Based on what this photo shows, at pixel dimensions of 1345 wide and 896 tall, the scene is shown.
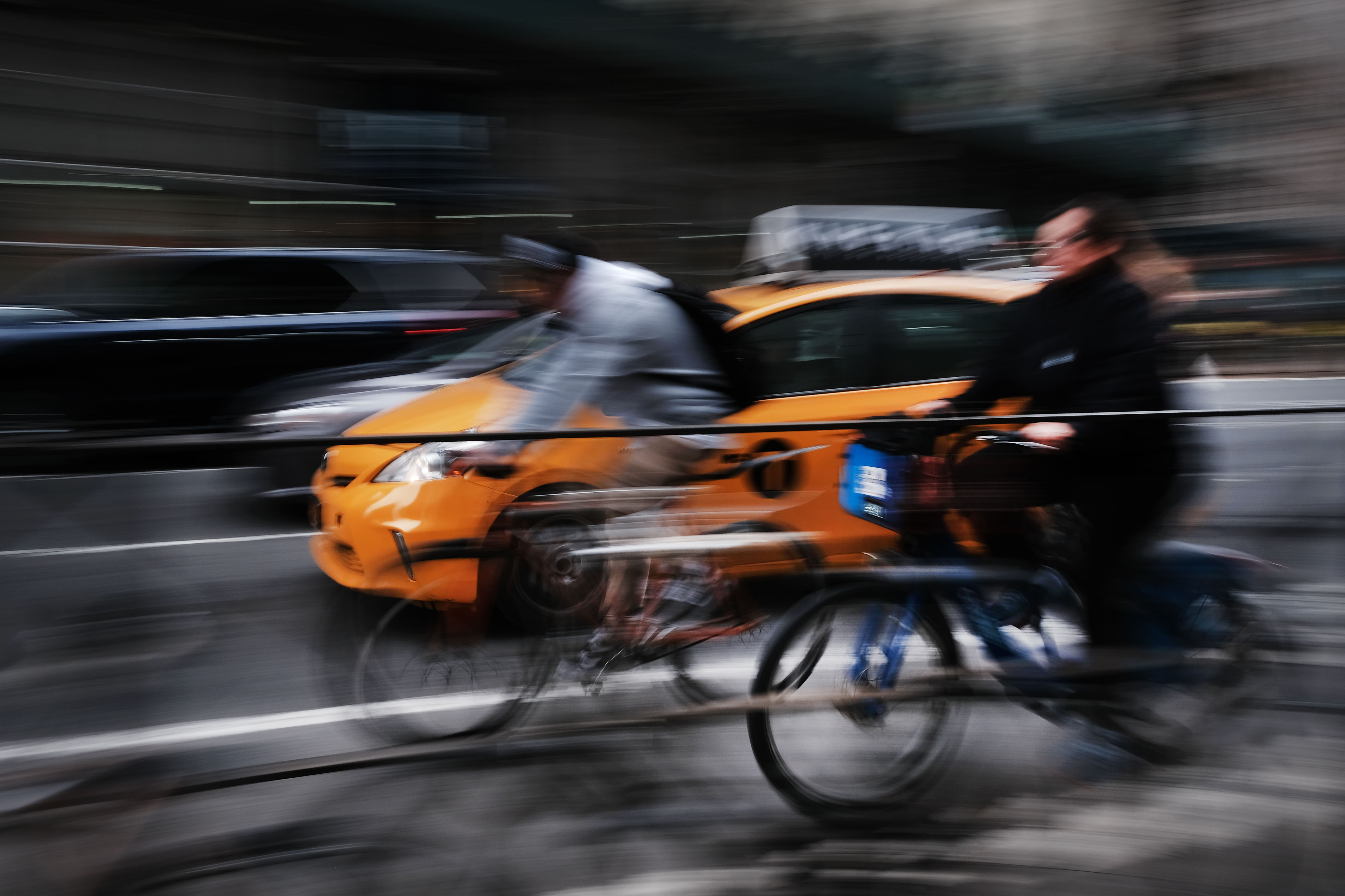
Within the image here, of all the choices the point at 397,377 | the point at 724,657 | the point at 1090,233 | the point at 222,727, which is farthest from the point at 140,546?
the point at 397,377

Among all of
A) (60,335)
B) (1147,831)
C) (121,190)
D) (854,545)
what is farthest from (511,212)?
(1147,831)

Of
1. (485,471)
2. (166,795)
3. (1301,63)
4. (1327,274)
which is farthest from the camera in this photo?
(1301,63)

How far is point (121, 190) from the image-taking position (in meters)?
5.38

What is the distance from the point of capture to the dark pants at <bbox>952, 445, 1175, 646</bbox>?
2070 mm

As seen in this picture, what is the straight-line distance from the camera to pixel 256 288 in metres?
6.48

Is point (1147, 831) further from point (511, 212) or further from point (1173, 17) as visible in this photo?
point (1173, 17)

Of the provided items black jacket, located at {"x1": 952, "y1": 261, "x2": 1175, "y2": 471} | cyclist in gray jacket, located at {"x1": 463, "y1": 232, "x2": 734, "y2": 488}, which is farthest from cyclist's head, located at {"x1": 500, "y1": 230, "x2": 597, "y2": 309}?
black jacket, located at {"x1": 952, "y1": 261, "x2": 1175, "y2": 471}

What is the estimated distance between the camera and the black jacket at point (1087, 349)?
2674 mm

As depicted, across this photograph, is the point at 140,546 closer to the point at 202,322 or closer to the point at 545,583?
the point at 545,583

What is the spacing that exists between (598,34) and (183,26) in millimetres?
2072

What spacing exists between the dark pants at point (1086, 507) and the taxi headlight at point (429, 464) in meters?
0.89

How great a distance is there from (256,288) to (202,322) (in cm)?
35

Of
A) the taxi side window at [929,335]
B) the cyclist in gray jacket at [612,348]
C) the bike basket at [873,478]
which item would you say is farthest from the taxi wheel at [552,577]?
the taxi side window at [929,335]

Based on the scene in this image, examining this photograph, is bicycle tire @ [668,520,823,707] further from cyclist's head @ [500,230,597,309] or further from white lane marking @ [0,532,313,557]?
cyclist's head @ [500,230,597,309]
